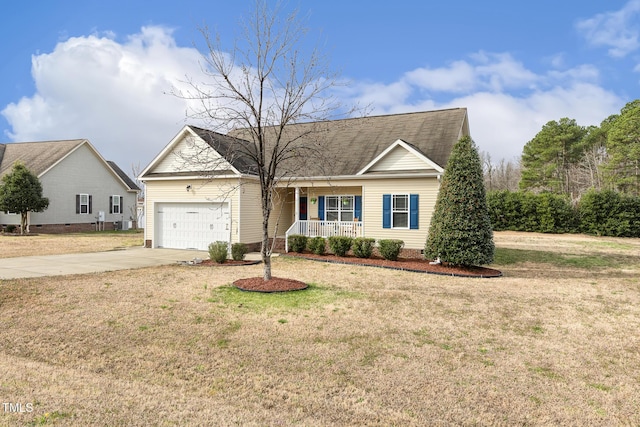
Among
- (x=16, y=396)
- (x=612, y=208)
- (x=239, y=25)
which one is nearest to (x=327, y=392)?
(x=16, y=396)

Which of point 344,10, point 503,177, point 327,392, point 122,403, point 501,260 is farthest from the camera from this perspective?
A: point 503,177

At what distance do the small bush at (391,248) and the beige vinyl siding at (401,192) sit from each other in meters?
1.52

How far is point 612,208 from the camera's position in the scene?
2534cm

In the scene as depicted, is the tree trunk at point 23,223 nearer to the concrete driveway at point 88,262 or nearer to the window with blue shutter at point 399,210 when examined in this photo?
the concrete driveway at point 88,262

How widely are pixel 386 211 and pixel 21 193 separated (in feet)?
75.6

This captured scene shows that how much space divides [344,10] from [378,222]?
796cm

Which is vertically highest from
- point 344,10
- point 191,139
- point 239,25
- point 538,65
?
point 538,65

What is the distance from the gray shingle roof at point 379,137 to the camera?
1691 centimetres

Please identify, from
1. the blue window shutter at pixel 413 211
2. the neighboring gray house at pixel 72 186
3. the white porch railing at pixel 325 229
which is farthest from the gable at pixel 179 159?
the neighboring gray house at pixel 72 186

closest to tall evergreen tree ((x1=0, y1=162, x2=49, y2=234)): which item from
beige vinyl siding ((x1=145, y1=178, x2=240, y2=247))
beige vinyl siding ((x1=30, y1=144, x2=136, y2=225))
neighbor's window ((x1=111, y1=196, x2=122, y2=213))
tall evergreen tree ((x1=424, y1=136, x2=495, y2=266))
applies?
beige vinyl siding ((x1=30, y1=144, x2=136, y2=225))

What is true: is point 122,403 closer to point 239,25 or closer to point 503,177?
point 239,25

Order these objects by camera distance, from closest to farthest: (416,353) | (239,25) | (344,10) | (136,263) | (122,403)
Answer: (122,403) < (416,353) < (239,25) < (344,10) < (136,263)

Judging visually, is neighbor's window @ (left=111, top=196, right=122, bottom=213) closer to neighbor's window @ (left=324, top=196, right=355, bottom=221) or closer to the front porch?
the front porch

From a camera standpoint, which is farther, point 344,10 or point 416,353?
point 344,10
